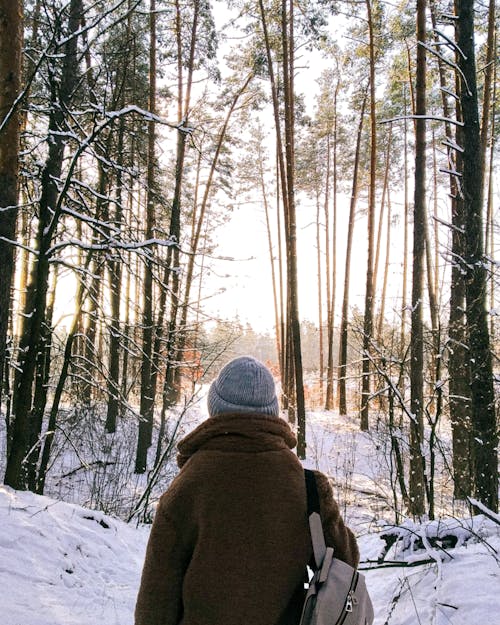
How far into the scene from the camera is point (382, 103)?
50.3 feet

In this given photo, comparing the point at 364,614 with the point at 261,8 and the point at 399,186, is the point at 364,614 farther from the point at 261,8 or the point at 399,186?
the point at 399,186

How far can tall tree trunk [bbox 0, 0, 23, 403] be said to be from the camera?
13.0 feet

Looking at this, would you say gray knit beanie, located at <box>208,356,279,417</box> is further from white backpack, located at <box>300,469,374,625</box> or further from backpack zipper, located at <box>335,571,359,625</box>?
backpack zipper, located at <box>335,571,359,625</box>

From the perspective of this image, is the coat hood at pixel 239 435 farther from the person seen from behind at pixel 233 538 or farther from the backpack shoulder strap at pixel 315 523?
the backpack shoulder strap at pixel 315 523

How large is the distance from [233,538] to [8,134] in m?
4.23

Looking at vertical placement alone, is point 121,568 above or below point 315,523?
below

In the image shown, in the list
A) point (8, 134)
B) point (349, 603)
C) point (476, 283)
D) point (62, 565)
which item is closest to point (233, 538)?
point (349, 603)

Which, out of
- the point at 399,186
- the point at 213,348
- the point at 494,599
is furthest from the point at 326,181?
the point at 494,599

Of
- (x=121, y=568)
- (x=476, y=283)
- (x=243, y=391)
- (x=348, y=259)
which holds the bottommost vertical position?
(x=121, y=568)

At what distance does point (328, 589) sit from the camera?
1.21 m

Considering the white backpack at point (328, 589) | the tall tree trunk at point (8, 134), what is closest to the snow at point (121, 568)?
the white backpack at point (328, 589)

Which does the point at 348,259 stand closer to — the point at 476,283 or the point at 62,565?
the point at 476,283

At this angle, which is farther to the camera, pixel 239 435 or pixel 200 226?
pixel 200 226

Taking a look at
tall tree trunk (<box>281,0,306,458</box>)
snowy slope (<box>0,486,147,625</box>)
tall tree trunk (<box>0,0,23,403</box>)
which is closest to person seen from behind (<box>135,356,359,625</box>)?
snowy slope (<box>0,486,147,625</box>)
